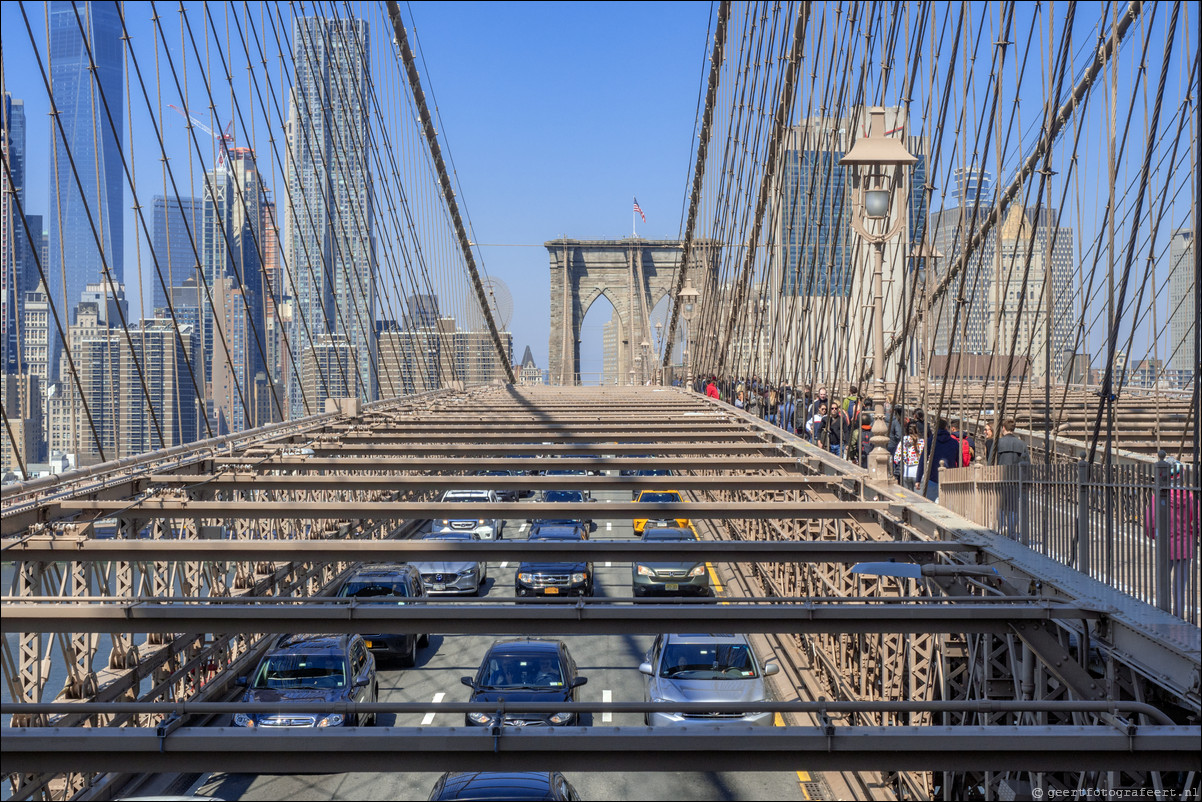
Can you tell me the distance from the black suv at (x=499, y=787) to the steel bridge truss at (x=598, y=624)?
2.13 metres

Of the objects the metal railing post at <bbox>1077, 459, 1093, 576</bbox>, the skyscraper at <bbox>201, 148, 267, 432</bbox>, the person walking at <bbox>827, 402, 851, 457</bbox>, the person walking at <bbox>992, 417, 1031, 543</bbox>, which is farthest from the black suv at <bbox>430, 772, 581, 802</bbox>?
the person walking at <bbox>827, 402, 851, 457</bbox>

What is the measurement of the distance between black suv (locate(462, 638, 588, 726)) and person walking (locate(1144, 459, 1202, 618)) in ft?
31.0

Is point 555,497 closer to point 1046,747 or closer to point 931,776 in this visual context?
point 931,776

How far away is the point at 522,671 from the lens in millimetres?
15773

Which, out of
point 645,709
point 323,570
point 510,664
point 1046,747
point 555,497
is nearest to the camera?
point 1046,747

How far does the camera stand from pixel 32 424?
19375 millimetres

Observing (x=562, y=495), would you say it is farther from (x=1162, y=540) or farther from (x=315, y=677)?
(x=1162, y=540)

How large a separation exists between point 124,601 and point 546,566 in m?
16.4

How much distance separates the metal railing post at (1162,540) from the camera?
6266 millimetres

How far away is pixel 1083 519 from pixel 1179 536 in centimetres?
137

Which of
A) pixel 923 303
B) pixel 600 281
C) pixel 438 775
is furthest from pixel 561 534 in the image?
pixel 600 281

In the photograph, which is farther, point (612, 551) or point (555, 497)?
point (555, 497)

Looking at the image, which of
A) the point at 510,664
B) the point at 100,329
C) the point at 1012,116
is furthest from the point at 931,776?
the point at 100,329

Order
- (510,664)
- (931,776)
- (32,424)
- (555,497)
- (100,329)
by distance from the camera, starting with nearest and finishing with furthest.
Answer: (931,776)
(510,664)
(32,424)
(100,329)
(555,497)
